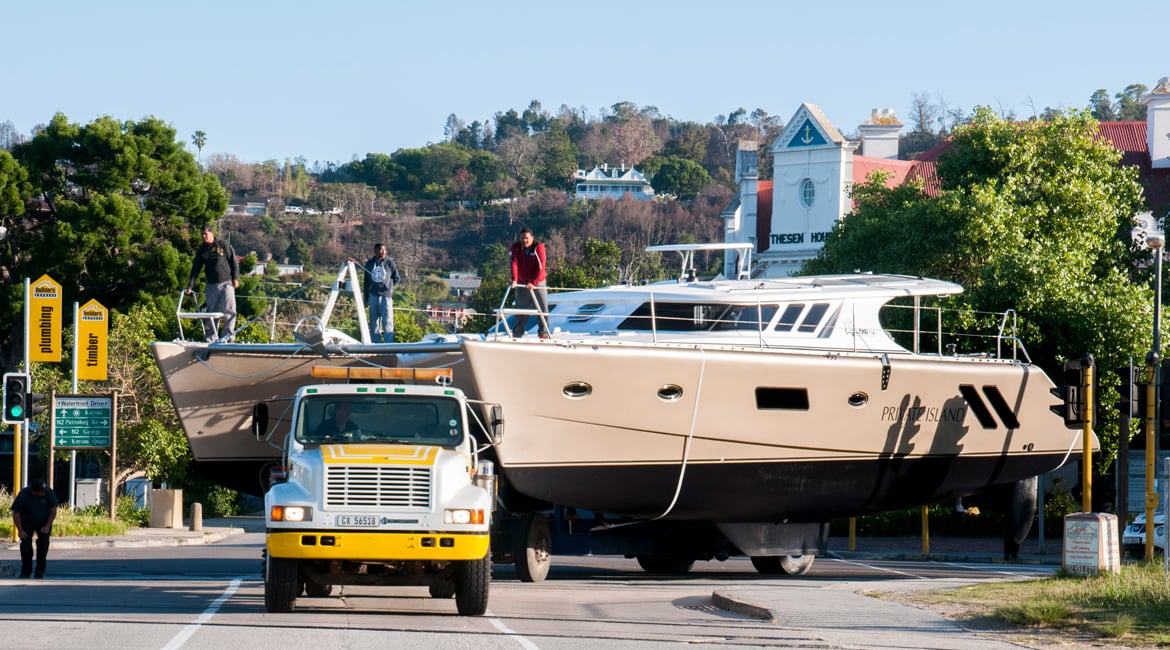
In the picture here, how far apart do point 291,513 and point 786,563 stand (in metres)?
11.1

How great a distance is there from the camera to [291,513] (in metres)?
14.8

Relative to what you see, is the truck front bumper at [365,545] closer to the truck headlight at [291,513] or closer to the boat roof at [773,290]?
the truck headlight at [291,513]

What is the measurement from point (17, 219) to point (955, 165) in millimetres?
35493

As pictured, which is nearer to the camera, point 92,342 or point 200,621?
point 200,621

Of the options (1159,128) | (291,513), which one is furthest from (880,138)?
(291,513)

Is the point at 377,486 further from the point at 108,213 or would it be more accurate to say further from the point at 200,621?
the point at 108,213

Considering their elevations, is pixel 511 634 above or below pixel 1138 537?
above

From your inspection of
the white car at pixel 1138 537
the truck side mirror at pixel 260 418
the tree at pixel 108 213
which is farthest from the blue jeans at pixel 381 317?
the tree at pixel 108 213

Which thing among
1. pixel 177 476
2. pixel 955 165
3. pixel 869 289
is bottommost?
pixel 177 476

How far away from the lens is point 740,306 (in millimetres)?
23453

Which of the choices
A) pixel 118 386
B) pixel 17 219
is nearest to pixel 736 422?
pixel 118 386

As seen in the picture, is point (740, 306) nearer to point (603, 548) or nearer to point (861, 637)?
point (603, 548)

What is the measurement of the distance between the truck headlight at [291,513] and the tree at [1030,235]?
2708cm

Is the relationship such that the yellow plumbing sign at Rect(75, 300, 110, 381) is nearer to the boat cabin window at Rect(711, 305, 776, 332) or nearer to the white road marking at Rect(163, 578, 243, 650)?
the white road marking at Rect(163, 578, 243, 650)
